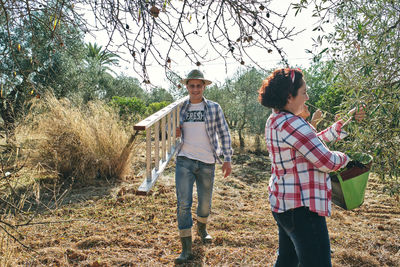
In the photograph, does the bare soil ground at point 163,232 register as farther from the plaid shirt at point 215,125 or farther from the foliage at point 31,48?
the foliage at point 31,48

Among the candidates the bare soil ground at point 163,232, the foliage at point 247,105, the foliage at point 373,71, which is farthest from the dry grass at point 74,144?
the foliage at point 247,105

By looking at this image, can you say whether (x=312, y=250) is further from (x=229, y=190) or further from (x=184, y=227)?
(x=229, y=190)

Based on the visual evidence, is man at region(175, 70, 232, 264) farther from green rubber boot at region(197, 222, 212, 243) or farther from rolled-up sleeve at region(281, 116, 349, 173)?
rolled-up sleeve at region(281, 116, 349, 173)

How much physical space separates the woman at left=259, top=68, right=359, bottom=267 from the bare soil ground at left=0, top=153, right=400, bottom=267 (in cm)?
149

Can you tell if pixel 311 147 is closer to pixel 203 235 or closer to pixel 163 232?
pixel 203 235

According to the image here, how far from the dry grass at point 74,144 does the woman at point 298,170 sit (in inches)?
194

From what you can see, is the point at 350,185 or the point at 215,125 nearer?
the point at 350,185

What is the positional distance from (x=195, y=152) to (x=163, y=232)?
1483 mm

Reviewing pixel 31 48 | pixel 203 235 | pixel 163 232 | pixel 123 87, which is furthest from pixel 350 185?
pixel 123 87

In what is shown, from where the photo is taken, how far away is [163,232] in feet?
13.3

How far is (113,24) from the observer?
89.3 inches

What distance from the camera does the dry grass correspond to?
5984mm

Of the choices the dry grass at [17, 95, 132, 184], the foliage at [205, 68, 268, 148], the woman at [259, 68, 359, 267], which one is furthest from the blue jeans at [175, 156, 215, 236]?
the foliage at [205, 68, 268, 148]

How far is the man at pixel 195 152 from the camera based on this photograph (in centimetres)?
304
